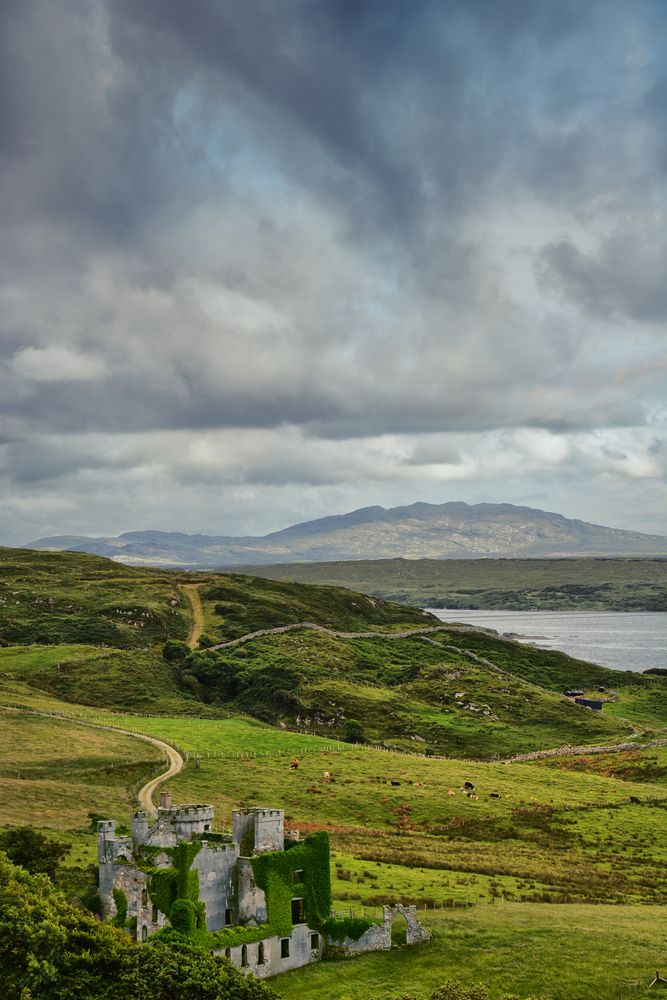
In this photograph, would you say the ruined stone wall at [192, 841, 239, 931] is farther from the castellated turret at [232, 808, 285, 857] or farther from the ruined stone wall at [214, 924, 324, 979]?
the ruined stone wall at [214, 924, 324, 979]

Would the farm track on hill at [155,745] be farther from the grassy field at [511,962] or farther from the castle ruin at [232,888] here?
the grassy field at [511,962]

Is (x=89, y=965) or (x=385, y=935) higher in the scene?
(x=89, y=965)

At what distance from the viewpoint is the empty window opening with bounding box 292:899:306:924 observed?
4178 cm

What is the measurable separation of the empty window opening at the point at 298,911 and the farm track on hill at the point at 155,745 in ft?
82.7

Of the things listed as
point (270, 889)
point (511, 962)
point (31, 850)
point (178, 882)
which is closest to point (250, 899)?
point (270, 889)

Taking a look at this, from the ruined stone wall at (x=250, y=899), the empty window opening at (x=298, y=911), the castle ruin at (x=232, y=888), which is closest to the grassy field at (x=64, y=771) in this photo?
the castle ruin at (x=232, y=888)

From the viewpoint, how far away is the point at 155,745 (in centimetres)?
9688

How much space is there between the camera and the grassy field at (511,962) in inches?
1457

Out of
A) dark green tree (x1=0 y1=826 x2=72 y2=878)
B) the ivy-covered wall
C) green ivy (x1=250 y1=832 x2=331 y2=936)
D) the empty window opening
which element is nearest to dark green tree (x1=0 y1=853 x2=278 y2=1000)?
the ivy-covered wall

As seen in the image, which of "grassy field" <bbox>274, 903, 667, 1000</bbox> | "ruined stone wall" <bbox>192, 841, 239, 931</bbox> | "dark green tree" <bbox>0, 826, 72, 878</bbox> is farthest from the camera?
"dark green tree" <bbox>0, 826, 72, 878</bbox>

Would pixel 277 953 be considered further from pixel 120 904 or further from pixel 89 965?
pixel 89 965

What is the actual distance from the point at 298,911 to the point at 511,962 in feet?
36.1

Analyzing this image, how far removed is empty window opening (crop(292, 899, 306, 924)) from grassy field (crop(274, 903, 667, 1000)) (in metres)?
2.32

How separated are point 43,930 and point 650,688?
167m
